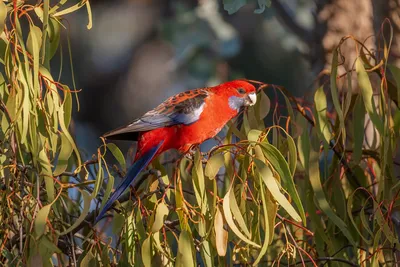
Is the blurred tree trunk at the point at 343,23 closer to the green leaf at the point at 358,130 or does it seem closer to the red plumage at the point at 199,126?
the red plumage at the point at 199,126

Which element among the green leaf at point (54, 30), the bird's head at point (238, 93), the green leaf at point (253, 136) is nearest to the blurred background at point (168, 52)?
the bird's head at point (238, 93)

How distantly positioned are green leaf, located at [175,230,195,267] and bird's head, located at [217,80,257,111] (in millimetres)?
1178

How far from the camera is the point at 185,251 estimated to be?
2135mm

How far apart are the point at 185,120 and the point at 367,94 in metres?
0.75

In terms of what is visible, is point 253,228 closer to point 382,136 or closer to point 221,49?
point 382,136

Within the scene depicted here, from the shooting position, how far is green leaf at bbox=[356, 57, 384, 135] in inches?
101

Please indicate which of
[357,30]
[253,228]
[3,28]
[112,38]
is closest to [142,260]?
[253,228]

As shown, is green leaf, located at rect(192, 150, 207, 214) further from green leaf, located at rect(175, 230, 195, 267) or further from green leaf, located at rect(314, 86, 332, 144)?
green leaf, located at rect(314, 86, 332, 144)

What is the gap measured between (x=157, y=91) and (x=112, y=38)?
2.46 ft

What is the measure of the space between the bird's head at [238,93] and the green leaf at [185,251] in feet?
Answer: 3.87

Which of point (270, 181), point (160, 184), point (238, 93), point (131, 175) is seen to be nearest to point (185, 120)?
point (238, 93)

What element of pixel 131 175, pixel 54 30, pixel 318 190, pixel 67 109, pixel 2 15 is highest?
pixel 2 15

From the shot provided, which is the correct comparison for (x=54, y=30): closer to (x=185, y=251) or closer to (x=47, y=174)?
(x=47, y=174)

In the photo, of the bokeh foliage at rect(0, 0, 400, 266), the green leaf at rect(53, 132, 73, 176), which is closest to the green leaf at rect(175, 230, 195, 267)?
the bokeh foliage at rect(0, 0, 400, 266)
